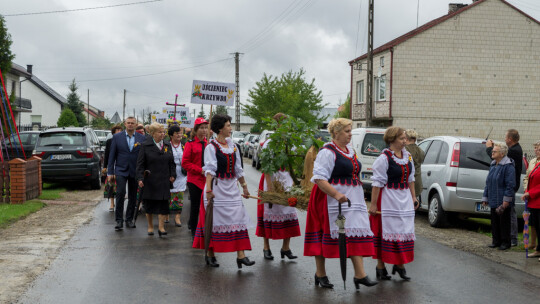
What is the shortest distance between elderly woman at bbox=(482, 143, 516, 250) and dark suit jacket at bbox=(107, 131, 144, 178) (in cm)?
579

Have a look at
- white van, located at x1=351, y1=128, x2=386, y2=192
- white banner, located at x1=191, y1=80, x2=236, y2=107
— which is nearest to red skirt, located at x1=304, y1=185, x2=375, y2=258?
white van, located at x1=351, y1=128, x2=386, y2=192

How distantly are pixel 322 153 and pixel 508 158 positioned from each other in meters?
4.26

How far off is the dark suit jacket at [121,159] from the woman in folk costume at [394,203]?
4.95 meters

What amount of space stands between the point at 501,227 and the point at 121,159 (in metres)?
6.25

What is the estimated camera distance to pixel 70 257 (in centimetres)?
761

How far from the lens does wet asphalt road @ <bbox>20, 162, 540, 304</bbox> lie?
579 cm

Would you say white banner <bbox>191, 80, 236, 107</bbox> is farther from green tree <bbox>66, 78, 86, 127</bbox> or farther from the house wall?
green tree <bbox>66, 78, 86, 127</bbox>

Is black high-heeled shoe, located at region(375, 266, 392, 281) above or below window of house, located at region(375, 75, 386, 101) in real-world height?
below

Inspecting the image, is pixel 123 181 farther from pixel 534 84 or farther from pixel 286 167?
pixel 534 84

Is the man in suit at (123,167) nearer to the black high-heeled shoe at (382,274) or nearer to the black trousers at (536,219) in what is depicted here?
the black high-heeled shoe at (382,274)

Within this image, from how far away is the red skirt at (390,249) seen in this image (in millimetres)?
6453

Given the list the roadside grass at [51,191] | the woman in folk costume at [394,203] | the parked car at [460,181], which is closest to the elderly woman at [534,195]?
the parked car at [460,181]

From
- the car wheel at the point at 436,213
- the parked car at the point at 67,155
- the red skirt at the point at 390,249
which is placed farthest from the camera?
the parked car at the point at 67,155

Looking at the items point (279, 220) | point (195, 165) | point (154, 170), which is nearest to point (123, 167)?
point (154, 170)
